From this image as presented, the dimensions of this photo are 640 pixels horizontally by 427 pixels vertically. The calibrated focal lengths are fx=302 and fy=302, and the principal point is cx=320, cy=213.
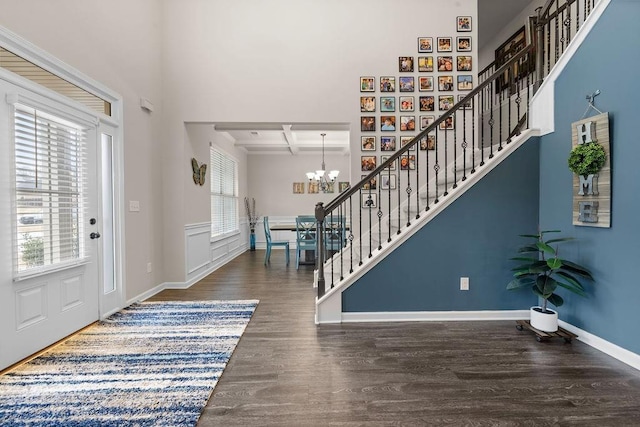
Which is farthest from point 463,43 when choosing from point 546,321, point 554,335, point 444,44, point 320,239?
point 554,335

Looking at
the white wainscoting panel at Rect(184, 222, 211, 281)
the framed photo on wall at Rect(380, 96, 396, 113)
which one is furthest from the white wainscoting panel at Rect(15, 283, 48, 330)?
the framed photo on wall at Rect(380, 96, 396, 113)

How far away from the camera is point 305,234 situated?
6.02 meters

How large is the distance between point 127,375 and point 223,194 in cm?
504

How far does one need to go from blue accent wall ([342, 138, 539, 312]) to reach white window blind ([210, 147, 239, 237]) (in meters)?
4.11

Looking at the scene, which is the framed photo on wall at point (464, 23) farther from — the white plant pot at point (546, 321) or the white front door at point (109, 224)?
the white front door at point (109, 224)

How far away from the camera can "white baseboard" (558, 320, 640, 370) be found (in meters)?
2.19

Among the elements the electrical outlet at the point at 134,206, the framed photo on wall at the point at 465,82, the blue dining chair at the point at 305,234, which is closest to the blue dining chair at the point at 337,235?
Answer: the blue dining chair at the point at 305,234

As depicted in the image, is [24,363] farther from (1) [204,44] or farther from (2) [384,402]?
(1) [204,44]

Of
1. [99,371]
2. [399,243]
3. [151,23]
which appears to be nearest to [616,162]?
[399,243]

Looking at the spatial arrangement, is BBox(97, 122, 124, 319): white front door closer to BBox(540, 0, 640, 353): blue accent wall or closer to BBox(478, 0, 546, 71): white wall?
BBox(540, 0, 640, 353): blue accent wall

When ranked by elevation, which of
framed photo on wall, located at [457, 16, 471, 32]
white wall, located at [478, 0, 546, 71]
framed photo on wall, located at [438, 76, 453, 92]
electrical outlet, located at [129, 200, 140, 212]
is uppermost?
white wall, located at [478, 0, 546, 71]

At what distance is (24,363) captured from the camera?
228 centimetres

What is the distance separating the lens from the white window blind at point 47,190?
7.58 feet

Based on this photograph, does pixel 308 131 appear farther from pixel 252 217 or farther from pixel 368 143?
pixel 252 217
